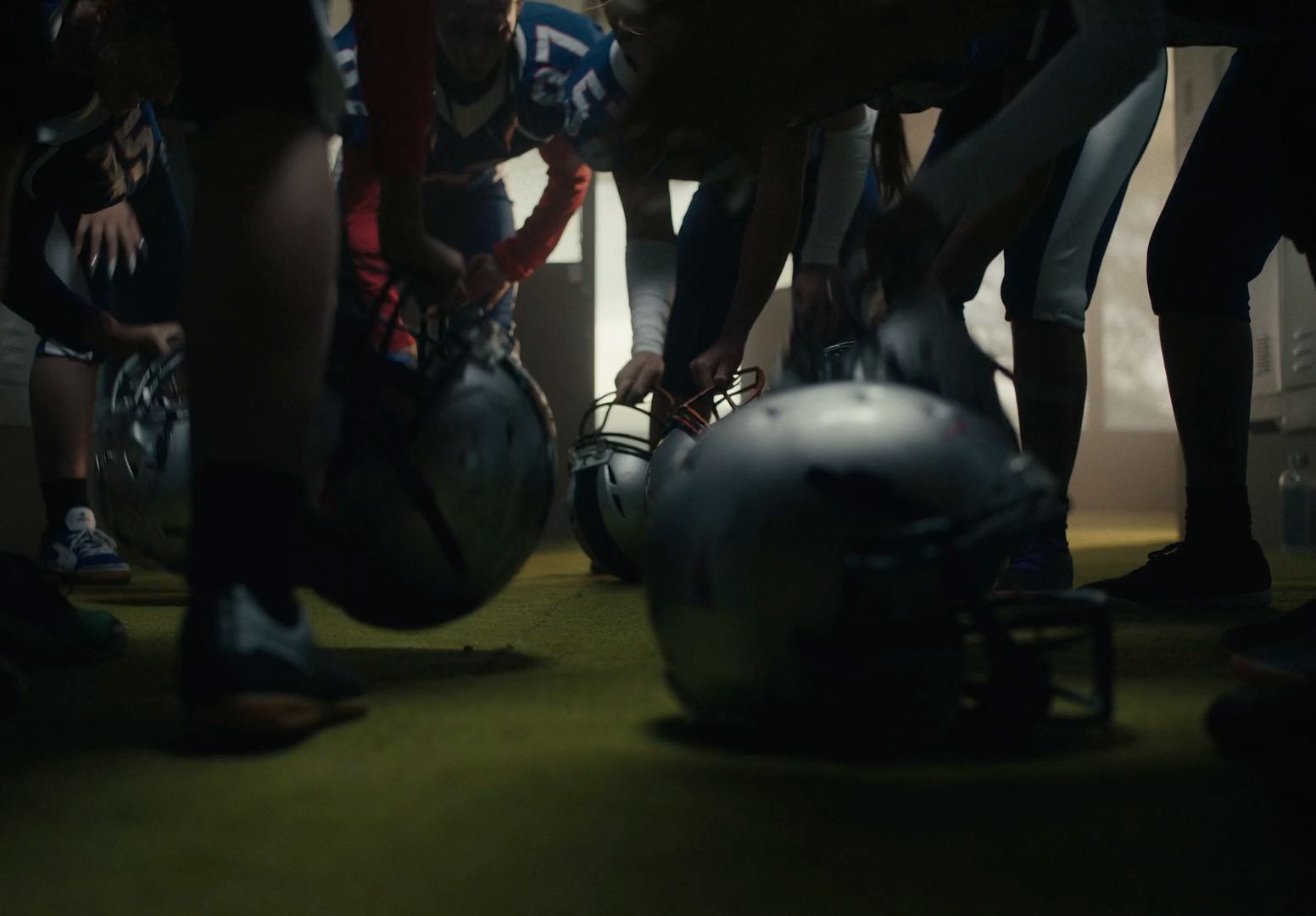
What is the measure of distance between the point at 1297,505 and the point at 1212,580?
2.21 meters

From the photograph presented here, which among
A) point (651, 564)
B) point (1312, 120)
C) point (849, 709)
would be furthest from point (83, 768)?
point (1312, 120)

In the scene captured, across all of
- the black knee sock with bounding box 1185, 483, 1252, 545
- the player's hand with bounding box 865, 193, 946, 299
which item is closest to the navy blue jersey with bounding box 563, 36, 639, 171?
the black knee sock with bounding box 1185, 483, 1252, 545

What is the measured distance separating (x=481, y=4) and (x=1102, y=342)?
6.46 metres

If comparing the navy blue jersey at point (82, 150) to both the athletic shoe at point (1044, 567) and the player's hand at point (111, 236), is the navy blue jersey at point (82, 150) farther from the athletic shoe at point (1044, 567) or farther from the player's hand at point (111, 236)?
the athletic shoe at point (1044, 567)

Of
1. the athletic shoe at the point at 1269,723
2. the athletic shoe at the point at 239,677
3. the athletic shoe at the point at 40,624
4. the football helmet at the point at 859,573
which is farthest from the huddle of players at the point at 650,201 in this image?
the athletic shoe at the point at 40,624

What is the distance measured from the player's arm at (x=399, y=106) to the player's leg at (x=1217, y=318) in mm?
1187

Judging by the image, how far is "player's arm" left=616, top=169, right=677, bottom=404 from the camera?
252 centimetres

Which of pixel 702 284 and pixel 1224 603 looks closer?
pixel 1224 603

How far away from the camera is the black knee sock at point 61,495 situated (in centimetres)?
253

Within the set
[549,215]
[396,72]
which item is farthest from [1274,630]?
[549,215]

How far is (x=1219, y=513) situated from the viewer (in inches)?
71.5

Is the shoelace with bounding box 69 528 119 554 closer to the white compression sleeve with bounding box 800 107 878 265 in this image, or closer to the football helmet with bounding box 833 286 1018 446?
the white compression sleeve with bounding box 800 107 878 265

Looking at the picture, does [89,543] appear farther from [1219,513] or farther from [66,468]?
[1219,513]

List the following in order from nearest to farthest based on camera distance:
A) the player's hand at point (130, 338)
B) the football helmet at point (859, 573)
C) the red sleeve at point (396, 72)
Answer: the football helmet at point (859, 573) → the red sleeve at point (396, 72) → the player's hand at point (130, 338)
